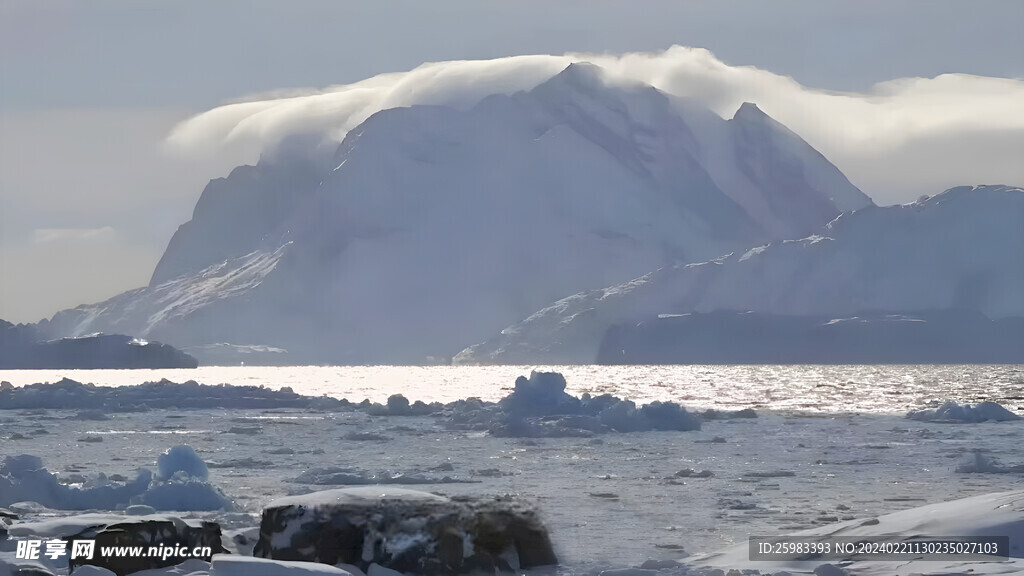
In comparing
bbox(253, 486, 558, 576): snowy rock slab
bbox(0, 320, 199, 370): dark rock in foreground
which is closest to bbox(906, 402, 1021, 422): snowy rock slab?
bbox(253, 486, 558, 576): snowy rock slab

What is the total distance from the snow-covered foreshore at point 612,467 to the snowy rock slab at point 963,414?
0.75 ft

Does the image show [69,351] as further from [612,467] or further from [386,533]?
[386,533]

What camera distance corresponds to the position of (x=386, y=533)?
1078cm

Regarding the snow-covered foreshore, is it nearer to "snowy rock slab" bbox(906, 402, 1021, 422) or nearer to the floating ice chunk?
"snowy rock slab" bbox(906, 402, 1021, 422)

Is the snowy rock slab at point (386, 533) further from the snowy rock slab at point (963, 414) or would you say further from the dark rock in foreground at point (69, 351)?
the dark rock in foreground at point (69, 351)

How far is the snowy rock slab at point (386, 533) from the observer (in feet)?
35.1

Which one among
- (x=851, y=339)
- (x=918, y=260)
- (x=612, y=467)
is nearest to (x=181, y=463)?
(x=612, y=467)

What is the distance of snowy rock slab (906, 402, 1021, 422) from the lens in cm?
3919

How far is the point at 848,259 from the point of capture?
175 meters

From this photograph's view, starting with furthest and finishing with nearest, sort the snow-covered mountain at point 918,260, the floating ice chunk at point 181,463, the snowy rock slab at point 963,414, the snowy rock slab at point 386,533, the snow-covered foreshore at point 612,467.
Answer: the snow-covered mountain at point 918,260, the snowy rock slab at point 963,414, the floating ice chunk at point 181,463, the snow-covered foreshore at point 612,467, the snowy rock slab at point 386,533

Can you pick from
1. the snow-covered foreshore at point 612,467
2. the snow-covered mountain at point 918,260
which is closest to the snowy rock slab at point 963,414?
the snow-covered foreshore at point 612,467

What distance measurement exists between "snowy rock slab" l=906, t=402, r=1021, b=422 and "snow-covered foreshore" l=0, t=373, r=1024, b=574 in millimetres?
229

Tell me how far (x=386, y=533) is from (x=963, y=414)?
1284 inches

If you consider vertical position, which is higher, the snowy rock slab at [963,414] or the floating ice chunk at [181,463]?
the snowy rock slab at [963,414]
